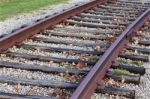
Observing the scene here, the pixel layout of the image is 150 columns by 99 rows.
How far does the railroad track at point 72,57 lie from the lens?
5.77 m

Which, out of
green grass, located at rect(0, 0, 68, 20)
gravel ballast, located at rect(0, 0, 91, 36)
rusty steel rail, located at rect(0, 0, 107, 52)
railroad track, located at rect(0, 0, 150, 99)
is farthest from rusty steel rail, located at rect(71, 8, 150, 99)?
green grass, located at rect(0, 0, 68, 20)

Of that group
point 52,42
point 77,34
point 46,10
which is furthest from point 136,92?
point 46,10

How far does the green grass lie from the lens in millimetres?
12930

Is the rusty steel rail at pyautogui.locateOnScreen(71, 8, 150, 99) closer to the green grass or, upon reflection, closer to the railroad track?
the railroad track

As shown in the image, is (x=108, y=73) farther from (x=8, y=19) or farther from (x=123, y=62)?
(x=8, y=19)

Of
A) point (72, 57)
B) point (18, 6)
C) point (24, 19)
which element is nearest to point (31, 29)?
point (72, 57)

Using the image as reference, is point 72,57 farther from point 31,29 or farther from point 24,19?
point 24,19

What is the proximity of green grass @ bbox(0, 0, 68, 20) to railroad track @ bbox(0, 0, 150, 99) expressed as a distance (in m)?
2.21

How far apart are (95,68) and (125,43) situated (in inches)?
87.4

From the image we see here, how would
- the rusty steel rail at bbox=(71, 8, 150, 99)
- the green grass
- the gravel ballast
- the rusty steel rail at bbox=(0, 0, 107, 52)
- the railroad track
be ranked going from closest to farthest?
the rusty steel rail at bbox=(71, 8, 150, 99)
the railroad track
the rusty steel rail at bbox=(0, 0, 107, 52)
the gravel ballast
the green grass

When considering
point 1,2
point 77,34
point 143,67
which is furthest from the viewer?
point 1,2

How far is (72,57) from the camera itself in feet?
24.3

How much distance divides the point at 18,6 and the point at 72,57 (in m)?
7.44

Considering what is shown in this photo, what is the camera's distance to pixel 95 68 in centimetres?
614
